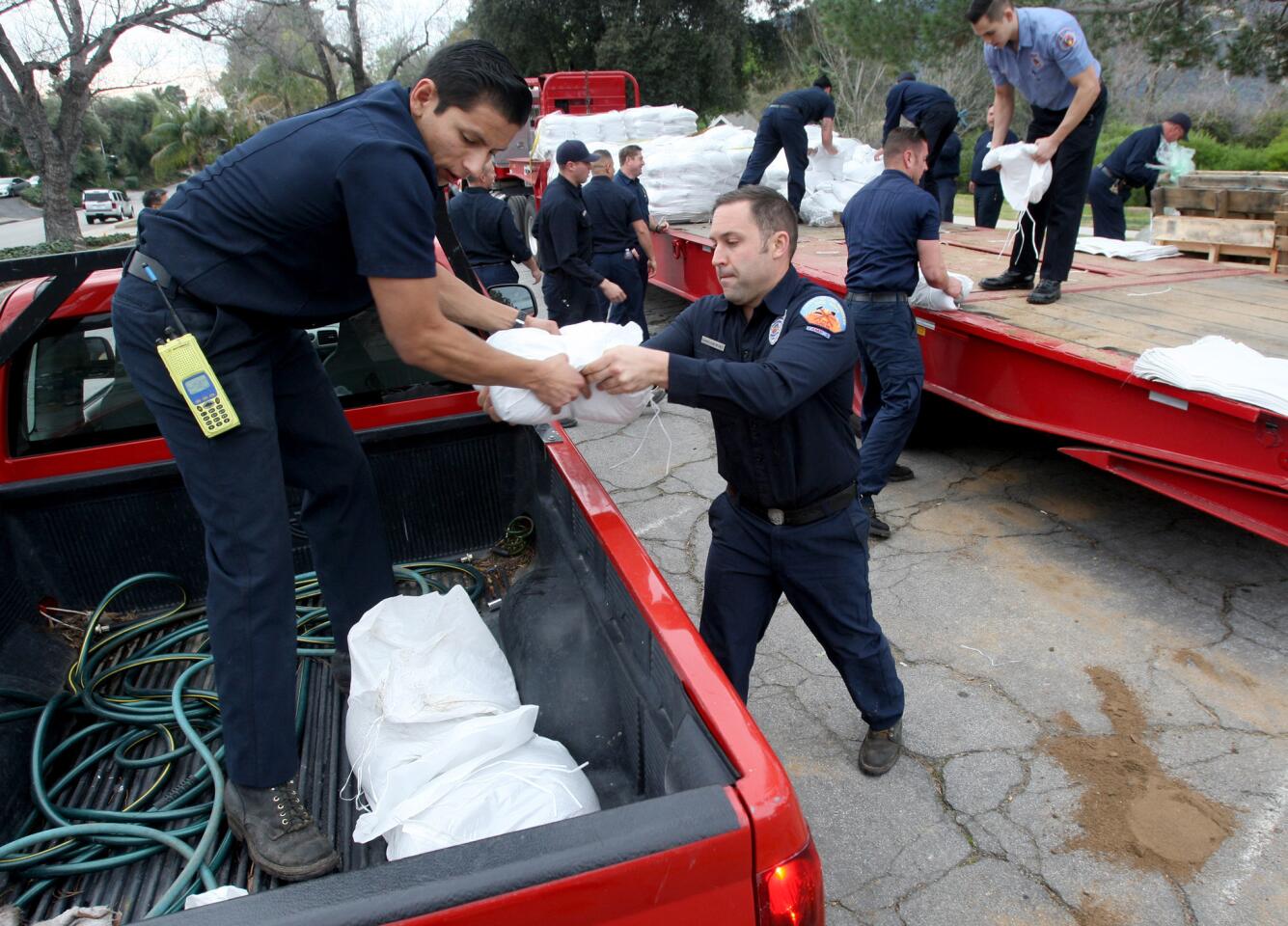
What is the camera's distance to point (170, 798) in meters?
2.00

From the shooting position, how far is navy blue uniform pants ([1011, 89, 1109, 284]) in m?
4.24

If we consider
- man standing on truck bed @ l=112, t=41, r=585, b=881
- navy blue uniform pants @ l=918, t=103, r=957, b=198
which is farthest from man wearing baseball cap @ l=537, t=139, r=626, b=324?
man standing on truck bed @ l=112, t=41, r=585, b=881

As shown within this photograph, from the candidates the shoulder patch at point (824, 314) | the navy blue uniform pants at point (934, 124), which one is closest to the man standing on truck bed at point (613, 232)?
the navy blue uniform pants at point (934, 124)

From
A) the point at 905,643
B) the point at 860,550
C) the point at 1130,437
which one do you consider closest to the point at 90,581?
the point at 860,550

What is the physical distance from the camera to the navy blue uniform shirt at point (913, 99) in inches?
264

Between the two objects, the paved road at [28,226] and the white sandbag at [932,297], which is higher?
the white sandbag at [932,297]

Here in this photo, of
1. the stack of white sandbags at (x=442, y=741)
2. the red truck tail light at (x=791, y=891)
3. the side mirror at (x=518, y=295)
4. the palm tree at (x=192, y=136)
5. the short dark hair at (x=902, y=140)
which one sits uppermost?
the palm tree at (x=192, y=136)

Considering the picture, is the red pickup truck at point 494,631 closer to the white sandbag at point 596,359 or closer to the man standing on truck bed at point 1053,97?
the white sandbag at point 596,359

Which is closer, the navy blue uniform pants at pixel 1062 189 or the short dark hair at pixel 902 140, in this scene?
the short dark hair at pixel 902 140

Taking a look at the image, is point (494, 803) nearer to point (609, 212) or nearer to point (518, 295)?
point (518, 295)

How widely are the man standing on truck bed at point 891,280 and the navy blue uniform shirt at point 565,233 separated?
8.59 feet

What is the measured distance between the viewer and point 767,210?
221 centimetres

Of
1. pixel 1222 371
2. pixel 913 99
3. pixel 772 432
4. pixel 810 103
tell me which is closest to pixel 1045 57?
pixel 1222 371

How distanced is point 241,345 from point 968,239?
20.6 feet
